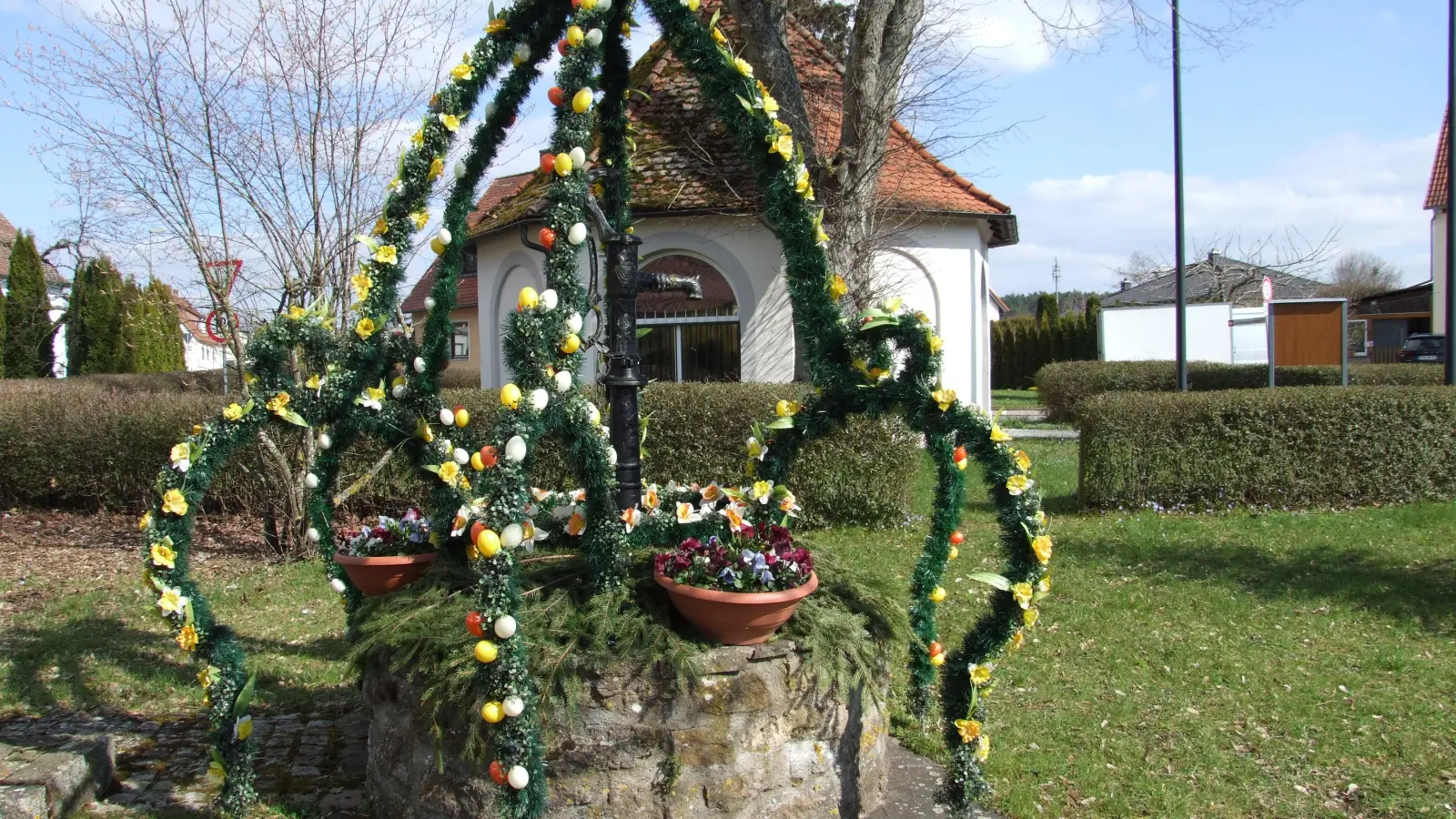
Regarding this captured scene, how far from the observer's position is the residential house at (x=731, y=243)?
510 inches

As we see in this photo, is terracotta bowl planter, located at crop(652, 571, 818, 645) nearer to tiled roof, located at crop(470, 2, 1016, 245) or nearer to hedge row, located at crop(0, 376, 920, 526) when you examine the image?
hedge row, located at crop(0, 376, 920, 526)

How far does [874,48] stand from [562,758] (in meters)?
9.42

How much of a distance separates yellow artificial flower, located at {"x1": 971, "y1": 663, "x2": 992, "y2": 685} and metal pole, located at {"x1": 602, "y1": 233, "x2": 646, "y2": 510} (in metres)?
1.48

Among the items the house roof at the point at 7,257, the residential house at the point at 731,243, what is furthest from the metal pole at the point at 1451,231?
the house roof at the point at 7,257

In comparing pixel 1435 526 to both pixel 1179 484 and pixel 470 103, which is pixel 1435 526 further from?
pixel 470 103

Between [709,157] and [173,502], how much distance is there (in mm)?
9790

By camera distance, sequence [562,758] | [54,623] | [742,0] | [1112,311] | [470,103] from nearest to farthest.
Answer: [562,758]
[470,103]
[54,623]
[742,0]
[1112,311]

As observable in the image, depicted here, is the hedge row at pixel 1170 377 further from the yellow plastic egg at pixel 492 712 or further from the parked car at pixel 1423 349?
the yellow plastic egg at pixel 492 712

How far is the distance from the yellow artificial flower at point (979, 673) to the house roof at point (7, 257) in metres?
33.0

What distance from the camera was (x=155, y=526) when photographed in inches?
143

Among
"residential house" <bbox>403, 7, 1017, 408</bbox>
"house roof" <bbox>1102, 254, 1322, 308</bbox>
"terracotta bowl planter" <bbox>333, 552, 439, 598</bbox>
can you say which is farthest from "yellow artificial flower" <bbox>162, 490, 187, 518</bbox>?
"house roof" <bbox>1102, 254, 1322, 308</bbox>

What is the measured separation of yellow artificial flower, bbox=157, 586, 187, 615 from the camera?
140 inches

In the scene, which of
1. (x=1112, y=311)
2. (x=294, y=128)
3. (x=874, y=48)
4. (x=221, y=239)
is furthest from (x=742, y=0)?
(x=1112, y=311)

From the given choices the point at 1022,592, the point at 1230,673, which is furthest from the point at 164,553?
the point at 1230,673
